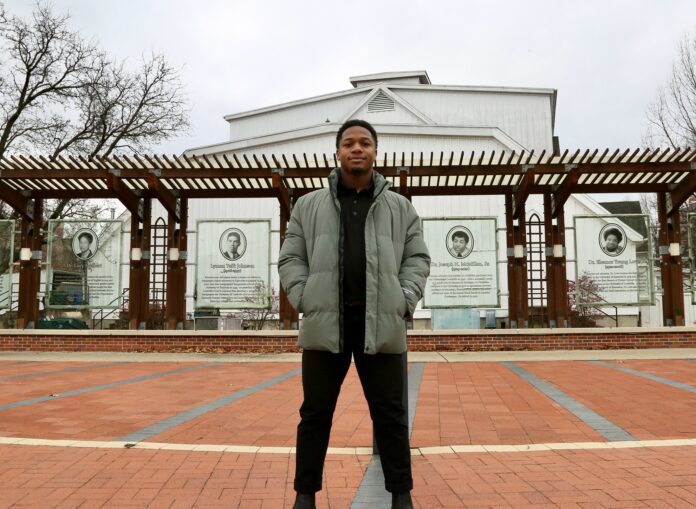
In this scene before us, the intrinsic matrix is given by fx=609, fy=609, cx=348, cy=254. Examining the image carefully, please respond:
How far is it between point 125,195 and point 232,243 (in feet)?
7.92

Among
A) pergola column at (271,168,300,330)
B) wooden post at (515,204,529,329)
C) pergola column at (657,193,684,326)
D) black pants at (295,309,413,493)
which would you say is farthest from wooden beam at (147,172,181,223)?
pergola column at (657,193,684,326)

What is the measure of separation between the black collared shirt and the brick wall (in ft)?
31.5

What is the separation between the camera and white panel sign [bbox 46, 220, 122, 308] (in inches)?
520

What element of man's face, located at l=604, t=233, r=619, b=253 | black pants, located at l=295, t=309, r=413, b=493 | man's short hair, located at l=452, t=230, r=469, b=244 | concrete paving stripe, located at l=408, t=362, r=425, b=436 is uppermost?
man's short hair, located at l=452, t=230, r=469, b=244

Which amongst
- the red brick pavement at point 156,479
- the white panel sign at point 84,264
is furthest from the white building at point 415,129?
the red brick pavement at point 156,479

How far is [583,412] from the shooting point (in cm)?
545

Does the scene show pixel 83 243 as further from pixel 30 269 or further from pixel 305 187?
pixel 305 187

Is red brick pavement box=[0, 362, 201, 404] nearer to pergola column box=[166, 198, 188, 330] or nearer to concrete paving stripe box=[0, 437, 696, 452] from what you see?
pergola column box=[166, 198, 188, 330]

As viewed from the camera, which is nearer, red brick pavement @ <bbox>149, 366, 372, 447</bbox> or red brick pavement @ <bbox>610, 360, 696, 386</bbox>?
red brick pavement @ <bbox>149, 366, 372, 447</bbox>

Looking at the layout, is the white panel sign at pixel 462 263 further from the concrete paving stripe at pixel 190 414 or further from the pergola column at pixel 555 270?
the concrete paving stripe at pixel 190 414

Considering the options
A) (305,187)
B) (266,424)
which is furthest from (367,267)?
(305,187)

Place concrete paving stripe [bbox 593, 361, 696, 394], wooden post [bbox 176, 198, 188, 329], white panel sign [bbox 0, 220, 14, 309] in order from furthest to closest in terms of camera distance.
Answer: white panel sign [bbox 0, 220, 14, 309], wooden post [bbox 176, 198, 188, 329], concrete paving stripe [bbox 593, 361, 696, 394]

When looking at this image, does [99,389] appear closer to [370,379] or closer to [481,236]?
[370,379]

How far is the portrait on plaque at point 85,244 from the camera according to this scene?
13.4 meters
